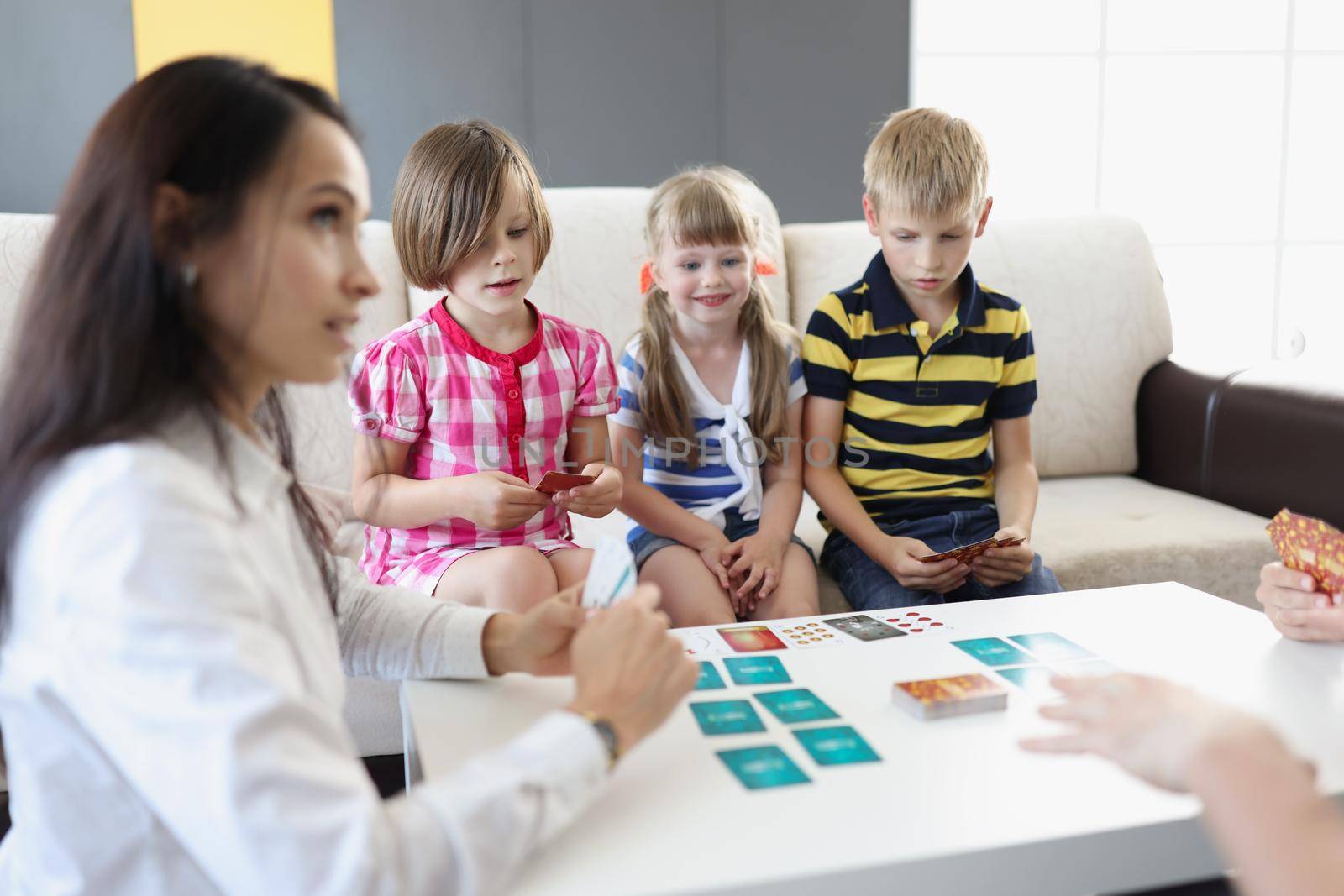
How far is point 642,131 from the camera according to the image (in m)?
3.96

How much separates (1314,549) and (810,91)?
3110 millimetres

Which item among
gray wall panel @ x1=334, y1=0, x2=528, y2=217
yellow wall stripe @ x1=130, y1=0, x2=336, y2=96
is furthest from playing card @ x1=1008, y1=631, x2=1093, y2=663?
yellow wall stripe @ x1=130, y1=0, x2=336, y2=96

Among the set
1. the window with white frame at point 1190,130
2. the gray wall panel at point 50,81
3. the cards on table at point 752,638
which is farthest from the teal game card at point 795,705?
the window with white frame at point 1190,130

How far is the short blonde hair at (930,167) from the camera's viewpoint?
1.93 meters

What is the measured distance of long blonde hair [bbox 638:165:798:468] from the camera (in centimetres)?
198

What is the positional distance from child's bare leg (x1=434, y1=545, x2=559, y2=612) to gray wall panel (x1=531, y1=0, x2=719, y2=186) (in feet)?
8.15

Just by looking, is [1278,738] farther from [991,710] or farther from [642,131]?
[642,131]

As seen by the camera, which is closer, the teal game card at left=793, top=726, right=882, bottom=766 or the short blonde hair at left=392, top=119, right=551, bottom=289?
the teal game card at left=793, top=726, right=882, bottom=766

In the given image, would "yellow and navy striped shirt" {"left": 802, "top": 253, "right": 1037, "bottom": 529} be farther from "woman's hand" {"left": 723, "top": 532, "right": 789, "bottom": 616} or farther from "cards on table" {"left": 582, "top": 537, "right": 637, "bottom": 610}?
"cards on table" {"left": 582, "top": 537, "right": 637, "bottom": 610}

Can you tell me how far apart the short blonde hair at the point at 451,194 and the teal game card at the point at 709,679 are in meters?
0.83

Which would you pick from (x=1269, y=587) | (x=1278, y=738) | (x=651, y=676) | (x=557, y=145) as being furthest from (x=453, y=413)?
(x=557, y=145)

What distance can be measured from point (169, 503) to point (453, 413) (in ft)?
3.65

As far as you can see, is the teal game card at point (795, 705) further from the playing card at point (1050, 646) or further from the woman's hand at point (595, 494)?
the woman's hand at point (595, 494)

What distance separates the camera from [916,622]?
141 cm
